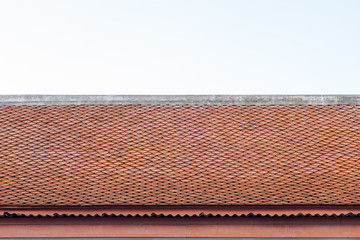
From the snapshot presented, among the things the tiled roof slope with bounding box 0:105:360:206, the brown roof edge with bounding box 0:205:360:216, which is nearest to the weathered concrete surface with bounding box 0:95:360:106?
the tiled roof slope with bounding box 0:105:360:206

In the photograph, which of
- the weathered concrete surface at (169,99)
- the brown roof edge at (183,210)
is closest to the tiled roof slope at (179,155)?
the brown roof edge at (183,210)

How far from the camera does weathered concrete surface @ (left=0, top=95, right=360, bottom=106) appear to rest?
70.5ft

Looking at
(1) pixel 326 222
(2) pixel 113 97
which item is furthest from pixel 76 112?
(1) pixel 326 222

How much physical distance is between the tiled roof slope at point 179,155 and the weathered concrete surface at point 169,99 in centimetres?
26

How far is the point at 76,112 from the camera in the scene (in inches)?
829

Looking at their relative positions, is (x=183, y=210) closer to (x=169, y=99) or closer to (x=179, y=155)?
(x=179, y=155)

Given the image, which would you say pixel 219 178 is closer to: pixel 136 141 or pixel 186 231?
pixel 186 231

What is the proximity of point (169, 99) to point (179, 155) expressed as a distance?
3.78 metres

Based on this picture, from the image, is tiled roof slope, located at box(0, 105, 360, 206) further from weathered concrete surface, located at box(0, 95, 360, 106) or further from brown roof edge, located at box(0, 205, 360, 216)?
weathered concrete surface, located at box(0, 95, 360, 106)

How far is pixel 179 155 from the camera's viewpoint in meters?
18.2

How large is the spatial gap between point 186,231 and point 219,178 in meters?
1.79

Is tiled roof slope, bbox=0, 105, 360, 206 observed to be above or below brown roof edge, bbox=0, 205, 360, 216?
above

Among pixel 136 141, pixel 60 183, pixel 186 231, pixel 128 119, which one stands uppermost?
pixel 128 119

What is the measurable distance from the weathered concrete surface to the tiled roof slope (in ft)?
0.86
